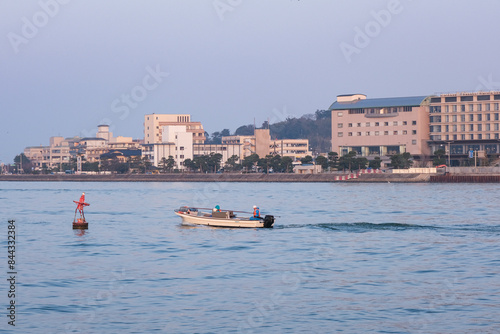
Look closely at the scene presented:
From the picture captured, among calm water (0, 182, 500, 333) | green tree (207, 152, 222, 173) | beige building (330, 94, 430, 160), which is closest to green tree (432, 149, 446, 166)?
beige building (330, 94, 430, 160)

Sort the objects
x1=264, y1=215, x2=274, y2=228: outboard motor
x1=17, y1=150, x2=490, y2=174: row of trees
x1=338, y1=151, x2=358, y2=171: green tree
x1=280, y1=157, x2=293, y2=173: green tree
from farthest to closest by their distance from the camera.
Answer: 1. x1=280, y1=157, x2=293, y2=173: green tree
2. x1=338, y1=151, x2=358, y2=171: green tree
3. x1=17, y1=150, x2=490, y2=174: row of trees
4. x1=264, y1=215, x2=274, y2=228: outboard motor

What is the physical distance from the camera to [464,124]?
490 feet

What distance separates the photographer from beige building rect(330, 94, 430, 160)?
496ft

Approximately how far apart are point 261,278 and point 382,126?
128 metres

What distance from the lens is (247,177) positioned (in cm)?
17288

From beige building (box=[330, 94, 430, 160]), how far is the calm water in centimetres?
9586

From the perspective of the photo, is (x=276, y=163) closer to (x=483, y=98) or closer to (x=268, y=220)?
(x=483, y=98)

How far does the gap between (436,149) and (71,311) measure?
13632cm

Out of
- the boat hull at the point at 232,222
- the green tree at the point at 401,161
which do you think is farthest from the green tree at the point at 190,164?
the boat hull at the point at 232,222

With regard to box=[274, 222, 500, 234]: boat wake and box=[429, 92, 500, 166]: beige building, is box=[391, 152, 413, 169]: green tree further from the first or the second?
box=[274, 222, 500, 234]: boat wake

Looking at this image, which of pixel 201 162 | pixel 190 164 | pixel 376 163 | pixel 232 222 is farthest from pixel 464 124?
pixel 232 222

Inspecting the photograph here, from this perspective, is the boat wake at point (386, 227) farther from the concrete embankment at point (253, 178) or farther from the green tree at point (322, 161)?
the green tree at point (322, 161)

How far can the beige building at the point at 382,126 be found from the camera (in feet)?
496

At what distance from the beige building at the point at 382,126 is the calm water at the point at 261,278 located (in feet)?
314
